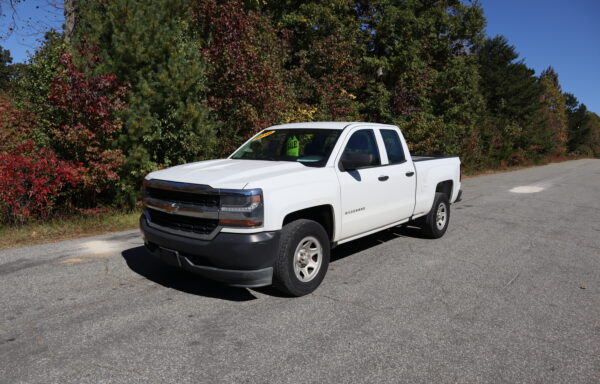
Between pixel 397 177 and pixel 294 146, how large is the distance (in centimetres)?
155

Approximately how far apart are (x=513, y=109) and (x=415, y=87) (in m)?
16.9

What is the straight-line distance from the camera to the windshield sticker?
220 inches

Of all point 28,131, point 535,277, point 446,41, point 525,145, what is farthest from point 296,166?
point 525,145

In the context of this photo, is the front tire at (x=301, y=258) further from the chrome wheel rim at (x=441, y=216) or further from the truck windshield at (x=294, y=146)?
the chrome wheel rim at (x=441, y=216)

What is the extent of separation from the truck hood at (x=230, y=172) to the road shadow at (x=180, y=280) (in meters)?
1.25

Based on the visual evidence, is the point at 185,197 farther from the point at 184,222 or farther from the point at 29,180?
the point at 29,180

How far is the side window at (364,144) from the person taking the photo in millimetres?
5508

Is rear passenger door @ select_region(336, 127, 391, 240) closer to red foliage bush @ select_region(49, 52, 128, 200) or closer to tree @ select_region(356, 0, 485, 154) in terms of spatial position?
red foliage bush @ select_region(49, 52, 128, 200)

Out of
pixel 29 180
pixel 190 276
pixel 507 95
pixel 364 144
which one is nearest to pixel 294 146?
pixel 364 144

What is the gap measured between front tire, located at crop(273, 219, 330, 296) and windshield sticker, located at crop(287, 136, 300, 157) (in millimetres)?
1311

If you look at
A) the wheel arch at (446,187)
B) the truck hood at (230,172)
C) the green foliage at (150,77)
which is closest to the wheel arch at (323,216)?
the truck hood at (230,172)

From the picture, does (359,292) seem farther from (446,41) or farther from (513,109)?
(513,109)

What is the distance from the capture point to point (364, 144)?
5812 millimetres

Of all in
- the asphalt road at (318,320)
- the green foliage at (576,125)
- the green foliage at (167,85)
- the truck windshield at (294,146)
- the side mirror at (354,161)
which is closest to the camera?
the asphalt road at (318,320)
